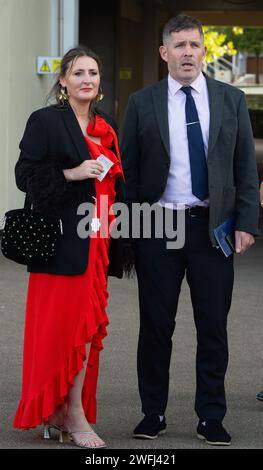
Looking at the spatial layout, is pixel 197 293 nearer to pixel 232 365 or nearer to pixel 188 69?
pixel 188 69

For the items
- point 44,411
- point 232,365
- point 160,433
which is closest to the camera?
point 44,411

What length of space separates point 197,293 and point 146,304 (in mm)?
264

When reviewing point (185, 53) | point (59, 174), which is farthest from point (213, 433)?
point (185, 53)

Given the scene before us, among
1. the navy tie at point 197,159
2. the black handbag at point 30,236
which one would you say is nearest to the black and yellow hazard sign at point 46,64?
the navy tie at point 197,159

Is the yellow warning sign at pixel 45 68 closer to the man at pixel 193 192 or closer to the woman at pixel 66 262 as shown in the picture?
the man at pixel 193 192

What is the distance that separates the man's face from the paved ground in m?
1.81

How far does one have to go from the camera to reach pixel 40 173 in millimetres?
5426

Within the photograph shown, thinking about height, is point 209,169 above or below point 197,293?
above

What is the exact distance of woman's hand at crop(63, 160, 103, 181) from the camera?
5.40 meters

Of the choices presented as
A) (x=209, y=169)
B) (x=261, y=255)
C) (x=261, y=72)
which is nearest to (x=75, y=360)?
(x=209, y=169)

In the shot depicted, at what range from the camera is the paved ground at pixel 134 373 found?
19.1 feet

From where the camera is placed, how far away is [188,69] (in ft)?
18.5

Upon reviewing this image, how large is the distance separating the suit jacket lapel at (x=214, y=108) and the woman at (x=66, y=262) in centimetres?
49

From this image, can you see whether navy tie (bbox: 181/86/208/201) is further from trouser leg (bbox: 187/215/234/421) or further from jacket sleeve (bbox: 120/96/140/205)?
jacket sleeve (bbox: 120/96/140/205)
